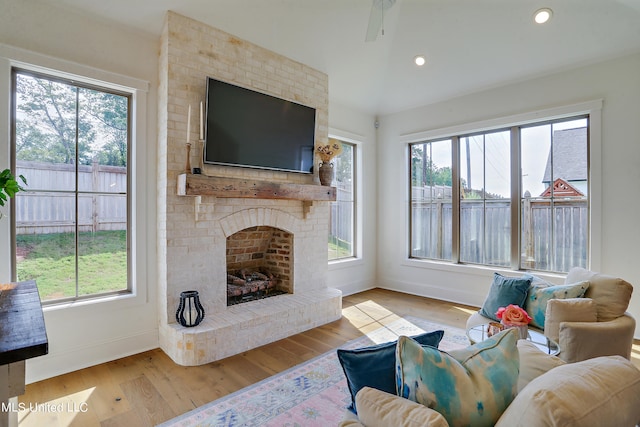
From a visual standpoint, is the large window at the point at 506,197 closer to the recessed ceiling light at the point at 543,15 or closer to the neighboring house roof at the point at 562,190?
the neighboring house roof at the point at 562,190

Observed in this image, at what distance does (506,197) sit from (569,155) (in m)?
0.81

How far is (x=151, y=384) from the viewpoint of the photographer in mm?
2424

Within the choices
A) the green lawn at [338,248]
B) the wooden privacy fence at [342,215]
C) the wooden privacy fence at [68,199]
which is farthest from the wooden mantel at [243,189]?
the green lawn at [338,248]

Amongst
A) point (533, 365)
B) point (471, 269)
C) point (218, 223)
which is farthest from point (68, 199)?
point (471, 269)

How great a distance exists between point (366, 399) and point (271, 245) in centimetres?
319

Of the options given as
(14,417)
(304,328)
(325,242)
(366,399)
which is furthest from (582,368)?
(325,242)

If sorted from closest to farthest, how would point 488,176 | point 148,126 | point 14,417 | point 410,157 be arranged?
point 14,417
point 148,126
point 488,176
point 410,157

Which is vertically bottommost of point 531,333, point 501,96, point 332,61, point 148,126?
point 531,333

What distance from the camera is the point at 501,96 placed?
4141 mm

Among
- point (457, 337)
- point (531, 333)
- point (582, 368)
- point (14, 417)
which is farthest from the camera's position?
point (457, 337)

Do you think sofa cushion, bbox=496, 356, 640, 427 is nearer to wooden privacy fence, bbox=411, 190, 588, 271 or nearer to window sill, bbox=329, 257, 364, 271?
wooden privacy fence, bbox=411, 190, 588, 271

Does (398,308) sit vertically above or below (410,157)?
below

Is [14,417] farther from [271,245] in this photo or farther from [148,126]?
[271,245]

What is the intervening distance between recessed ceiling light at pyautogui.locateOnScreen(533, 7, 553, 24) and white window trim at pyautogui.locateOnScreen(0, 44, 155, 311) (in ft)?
12.7
